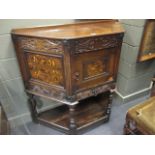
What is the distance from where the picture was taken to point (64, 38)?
1.04m

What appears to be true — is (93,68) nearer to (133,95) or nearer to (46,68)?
(46,68)

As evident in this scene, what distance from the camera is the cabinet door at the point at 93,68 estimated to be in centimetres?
120

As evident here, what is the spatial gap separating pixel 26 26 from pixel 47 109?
98cm

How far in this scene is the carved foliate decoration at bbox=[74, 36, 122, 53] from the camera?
3.64ft

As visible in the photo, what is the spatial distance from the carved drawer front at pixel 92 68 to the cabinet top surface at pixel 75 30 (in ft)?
0.47

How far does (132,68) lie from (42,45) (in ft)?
3.45

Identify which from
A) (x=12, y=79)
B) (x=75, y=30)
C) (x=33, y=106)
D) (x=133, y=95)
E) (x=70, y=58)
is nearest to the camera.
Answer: (x=70, y=58)

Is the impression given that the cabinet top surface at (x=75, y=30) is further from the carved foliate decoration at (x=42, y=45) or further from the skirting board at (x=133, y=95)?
the skirting board at (x=133, y=95)

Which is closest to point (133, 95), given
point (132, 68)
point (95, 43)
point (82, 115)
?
point (132, 68)

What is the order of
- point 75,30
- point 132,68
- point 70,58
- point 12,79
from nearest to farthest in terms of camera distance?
point 70,58
point 75,30
point 12,79
point 132,68

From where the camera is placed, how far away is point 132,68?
5.75 ft

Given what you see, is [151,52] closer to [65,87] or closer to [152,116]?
[152,116]
